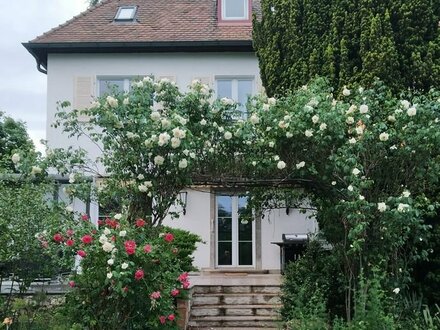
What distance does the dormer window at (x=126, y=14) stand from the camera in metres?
14.4

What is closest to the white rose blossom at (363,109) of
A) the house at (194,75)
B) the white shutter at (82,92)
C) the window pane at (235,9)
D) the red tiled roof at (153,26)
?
the house at (194,75)

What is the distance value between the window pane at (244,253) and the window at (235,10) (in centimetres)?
549

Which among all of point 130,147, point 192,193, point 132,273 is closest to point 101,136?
point 130,147

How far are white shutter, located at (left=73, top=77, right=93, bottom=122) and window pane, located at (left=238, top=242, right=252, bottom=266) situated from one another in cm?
480

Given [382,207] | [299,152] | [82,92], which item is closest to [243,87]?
[82,92]

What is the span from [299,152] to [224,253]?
24.7ft

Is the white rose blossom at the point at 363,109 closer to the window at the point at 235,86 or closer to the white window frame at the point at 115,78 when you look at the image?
the window at the point at 235,86

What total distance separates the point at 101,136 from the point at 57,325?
203cm

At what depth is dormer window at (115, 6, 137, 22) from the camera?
14.4 meters

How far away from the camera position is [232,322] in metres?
8.67

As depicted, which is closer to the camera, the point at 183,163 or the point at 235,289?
the point at 183,163

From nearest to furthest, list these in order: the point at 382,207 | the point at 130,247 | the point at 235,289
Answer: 1. the point at 130,247
2. the point at 382,207
3. the point at 235,289

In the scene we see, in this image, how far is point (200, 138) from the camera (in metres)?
6.00

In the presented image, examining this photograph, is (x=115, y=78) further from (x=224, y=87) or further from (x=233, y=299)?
(x=233, y=299)
